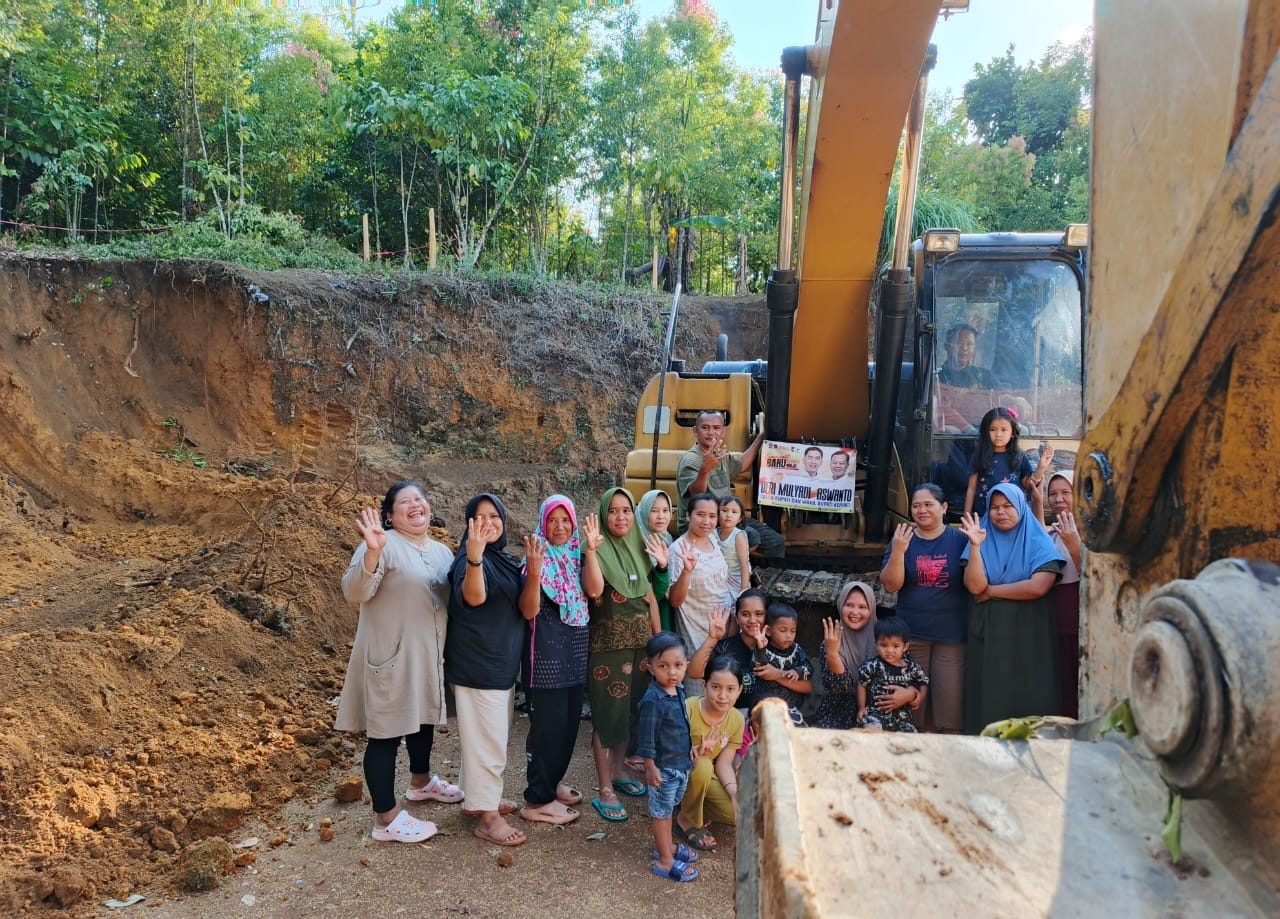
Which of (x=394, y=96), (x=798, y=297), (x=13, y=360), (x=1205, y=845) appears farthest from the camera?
(x=394, y=96)

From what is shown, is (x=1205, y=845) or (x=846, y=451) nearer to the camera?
(x=1205, y=845)

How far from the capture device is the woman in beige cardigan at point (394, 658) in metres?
4.03

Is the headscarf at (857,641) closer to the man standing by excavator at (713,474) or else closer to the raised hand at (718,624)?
the raised hand at (718,624)

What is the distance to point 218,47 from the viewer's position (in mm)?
14383

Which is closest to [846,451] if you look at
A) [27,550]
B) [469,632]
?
[469,632]

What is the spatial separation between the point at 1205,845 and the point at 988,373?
4.47 m

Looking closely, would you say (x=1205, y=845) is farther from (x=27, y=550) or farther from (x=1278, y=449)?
(x=27, y=550)

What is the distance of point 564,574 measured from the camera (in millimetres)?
4410

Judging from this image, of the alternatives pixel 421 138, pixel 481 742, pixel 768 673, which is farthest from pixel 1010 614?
pixel 421 138

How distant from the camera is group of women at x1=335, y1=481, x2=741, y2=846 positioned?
159 inches

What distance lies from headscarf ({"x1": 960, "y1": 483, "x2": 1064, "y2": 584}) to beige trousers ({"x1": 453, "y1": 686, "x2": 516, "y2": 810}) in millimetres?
2273

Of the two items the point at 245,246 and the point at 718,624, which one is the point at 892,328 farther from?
the point at 245,246

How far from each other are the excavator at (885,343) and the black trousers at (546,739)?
4.75ft

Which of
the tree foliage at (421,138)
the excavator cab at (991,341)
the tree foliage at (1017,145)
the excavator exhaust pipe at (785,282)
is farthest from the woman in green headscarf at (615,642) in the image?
the tree foliage at (1017,145)
